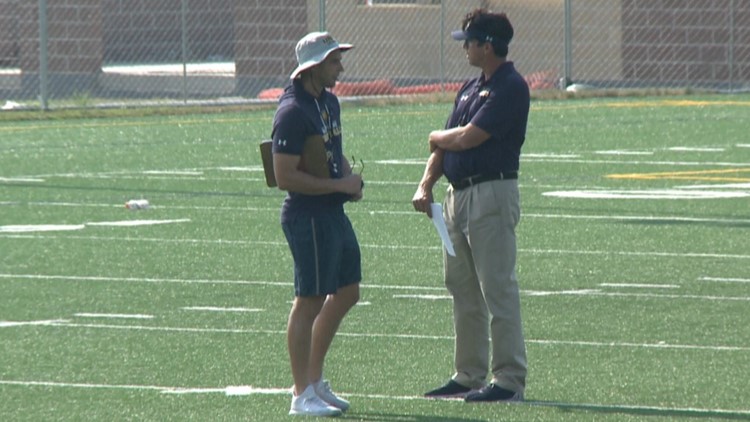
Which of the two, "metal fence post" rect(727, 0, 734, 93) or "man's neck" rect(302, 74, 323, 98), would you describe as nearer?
"man's neck" rect(302, 74, 323, 98)

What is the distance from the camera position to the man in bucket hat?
877 centimetres

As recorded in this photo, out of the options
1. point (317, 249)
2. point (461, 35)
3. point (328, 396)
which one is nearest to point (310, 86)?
point (317, 249)

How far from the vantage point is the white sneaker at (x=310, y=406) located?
8703 millimetres

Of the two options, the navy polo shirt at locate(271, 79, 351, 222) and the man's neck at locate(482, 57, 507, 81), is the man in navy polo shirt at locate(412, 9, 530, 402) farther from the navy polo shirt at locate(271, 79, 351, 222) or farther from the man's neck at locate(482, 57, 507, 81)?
the navy polo shirt at locate(271, 79, 351, 222)

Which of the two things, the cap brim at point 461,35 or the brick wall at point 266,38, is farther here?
the brick wall at point 266,38

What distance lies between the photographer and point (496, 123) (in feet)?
29.6

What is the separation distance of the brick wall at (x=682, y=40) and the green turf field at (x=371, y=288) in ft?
34.8

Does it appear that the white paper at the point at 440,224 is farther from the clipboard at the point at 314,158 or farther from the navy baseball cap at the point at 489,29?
the navy baseball cap at the point at 489,29

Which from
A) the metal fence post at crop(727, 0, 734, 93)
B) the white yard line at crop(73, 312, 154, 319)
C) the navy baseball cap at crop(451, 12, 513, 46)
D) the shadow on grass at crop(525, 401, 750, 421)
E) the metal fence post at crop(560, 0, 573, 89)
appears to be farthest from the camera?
the metal fence post at crop(727, 0, 734, 93)

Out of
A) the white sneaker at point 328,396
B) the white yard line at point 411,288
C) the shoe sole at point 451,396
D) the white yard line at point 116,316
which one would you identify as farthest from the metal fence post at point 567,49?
the white sneaker at point 328,396

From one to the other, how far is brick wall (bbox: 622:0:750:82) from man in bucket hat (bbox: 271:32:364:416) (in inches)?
1021

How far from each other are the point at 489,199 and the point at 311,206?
33.2 inches

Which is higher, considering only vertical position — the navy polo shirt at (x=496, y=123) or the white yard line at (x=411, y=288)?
the navy polo shirt at (x=496, y=123)

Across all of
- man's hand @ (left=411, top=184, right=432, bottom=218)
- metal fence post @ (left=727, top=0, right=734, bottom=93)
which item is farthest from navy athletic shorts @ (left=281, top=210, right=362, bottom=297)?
metal fence post @ (left=727, top=0, right=734, bottom=93)
